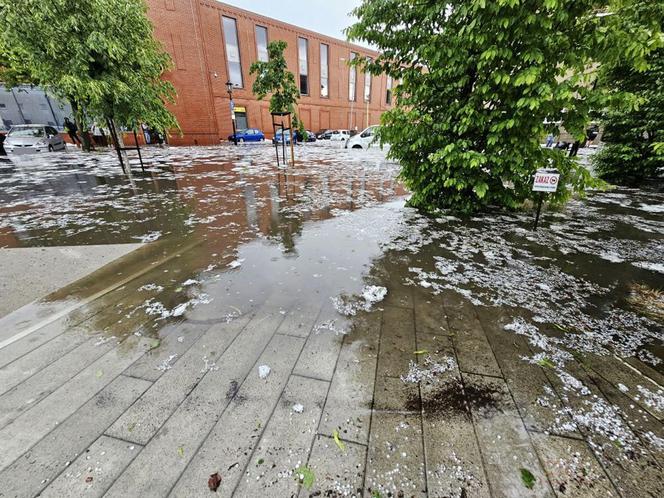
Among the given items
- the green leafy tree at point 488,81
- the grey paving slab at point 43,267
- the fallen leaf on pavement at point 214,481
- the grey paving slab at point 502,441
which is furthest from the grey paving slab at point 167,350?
the green leafy tree at point 488,81

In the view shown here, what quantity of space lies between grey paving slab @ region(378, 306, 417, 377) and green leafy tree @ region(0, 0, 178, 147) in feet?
30.4

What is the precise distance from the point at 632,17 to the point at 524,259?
3191 mm

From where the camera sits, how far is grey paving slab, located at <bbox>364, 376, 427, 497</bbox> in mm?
1339

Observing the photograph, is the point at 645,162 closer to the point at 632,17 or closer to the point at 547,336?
the point at 632,17

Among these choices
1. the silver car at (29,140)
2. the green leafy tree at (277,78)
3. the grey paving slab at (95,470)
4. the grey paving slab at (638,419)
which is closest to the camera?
the grey paving slab at (95,470)

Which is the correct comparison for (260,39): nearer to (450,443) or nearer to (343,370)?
(343,370)

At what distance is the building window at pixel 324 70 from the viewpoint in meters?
33.9

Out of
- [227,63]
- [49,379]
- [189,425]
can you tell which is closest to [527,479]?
[189,425]

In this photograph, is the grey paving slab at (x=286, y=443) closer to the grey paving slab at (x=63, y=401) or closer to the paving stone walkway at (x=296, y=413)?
the paving stone walkway at (x=296, y=413)

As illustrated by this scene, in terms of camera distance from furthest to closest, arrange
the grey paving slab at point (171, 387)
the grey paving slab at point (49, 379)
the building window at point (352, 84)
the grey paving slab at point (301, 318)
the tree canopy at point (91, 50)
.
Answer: the building window at point (352, 84), the tree canopy at point (91, 50), the grey paving slab at point (301, 318), the grey paving slab at point (49, 379), the grey paving slab at point (171, 387)

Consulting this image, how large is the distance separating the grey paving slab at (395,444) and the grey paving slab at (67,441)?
4.87 feet

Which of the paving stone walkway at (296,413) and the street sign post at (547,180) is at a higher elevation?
the street sign post at (547,180)

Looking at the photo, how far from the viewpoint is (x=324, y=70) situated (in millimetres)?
34656

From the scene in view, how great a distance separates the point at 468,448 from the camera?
149 cm
